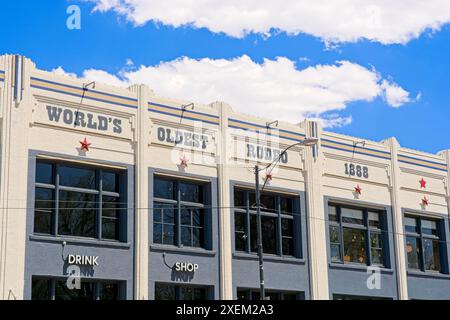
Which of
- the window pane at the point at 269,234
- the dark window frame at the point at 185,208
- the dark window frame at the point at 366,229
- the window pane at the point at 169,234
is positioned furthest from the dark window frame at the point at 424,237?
the window pane at the point at 169,234

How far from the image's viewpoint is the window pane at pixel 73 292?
26.7m

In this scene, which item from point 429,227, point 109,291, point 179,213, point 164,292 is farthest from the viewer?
point 429,227

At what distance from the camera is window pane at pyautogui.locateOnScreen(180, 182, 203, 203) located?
3091 cm

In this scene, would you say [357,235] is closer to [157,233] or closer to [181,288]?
[181,288]

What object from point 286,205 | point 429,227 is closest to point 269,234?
point 286,205

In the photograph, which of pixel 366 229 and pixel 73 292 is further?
pixel 366 229

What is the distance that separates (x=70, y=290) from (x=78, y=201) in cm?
339

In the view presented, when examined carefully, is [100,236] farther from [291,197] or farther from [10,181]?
[291,197]

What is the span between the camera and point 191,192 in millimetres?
31281

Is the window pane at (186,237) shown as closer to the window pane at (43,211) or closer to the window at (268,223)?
the window at (268,223)

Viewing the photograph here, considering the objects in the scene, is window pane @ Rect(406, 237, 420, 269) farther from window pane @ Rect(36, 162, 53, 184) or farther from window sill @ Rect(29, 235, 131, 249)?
window pane @ Rect(36, 162, 53, 184)

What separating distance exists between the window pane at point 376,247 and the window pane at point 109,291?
49.2 ft

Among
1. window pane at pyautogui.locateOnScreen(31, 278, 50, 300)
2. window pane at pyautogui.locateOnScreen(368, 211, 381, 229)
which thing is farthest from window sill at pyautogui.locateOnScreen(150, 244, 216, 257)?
window pane at pyautogui.locateOnScreen(368, 211, 381, 229)

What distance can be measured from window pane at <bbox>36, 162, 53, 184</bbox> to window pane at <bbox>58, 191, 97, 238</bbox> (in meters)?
0.73
